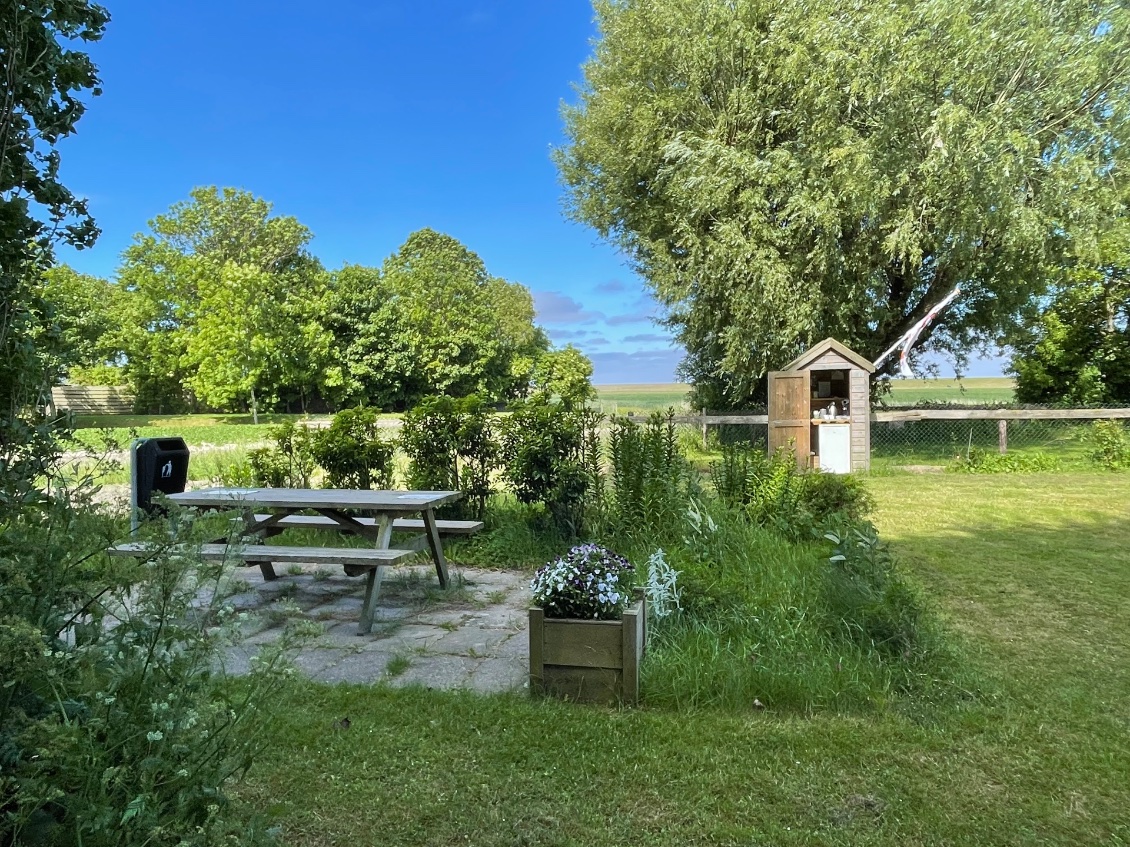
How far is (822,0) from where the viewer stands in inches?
526

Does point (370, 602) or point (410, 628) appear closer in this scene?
point (370, 602)

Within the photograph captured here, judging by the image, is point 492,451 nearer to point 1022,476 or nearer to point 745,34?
point 1022,476

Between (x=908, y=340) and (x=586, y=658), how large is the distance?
1464 centimetres

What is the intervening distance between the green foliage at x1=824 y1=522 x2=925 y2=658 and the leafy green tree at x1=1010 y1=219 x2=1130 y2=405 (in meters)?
14.1

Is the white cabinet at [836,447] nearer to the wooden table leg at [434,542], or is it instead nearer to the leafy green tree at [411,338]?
the wooden table leg at [434,542]

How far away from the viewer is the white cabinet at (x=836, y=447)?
1153 centimetres

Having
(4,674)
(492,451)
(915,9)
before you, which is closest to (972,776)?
(4,674)

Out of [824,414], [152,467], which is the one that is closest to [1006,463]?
[824,414]

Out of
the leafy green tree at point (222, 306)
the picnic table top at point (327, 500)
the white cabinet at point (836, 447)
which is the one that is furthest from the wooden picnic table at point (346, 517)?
the leafy green tree at point (222, 306)

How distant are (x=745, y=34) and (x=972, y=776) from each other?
576 inches

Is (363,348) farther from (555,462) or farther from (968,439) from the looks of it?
(555,462)

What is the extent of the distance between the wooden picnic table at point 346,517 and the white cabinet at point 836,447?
8228 millimetres

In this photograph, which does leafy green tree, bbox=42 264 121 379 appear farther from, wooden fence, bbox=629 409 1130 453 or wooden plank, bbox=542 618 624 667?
wooden plank, bbox=542 618 624 667

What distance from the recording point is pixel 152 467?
18.7 feet
